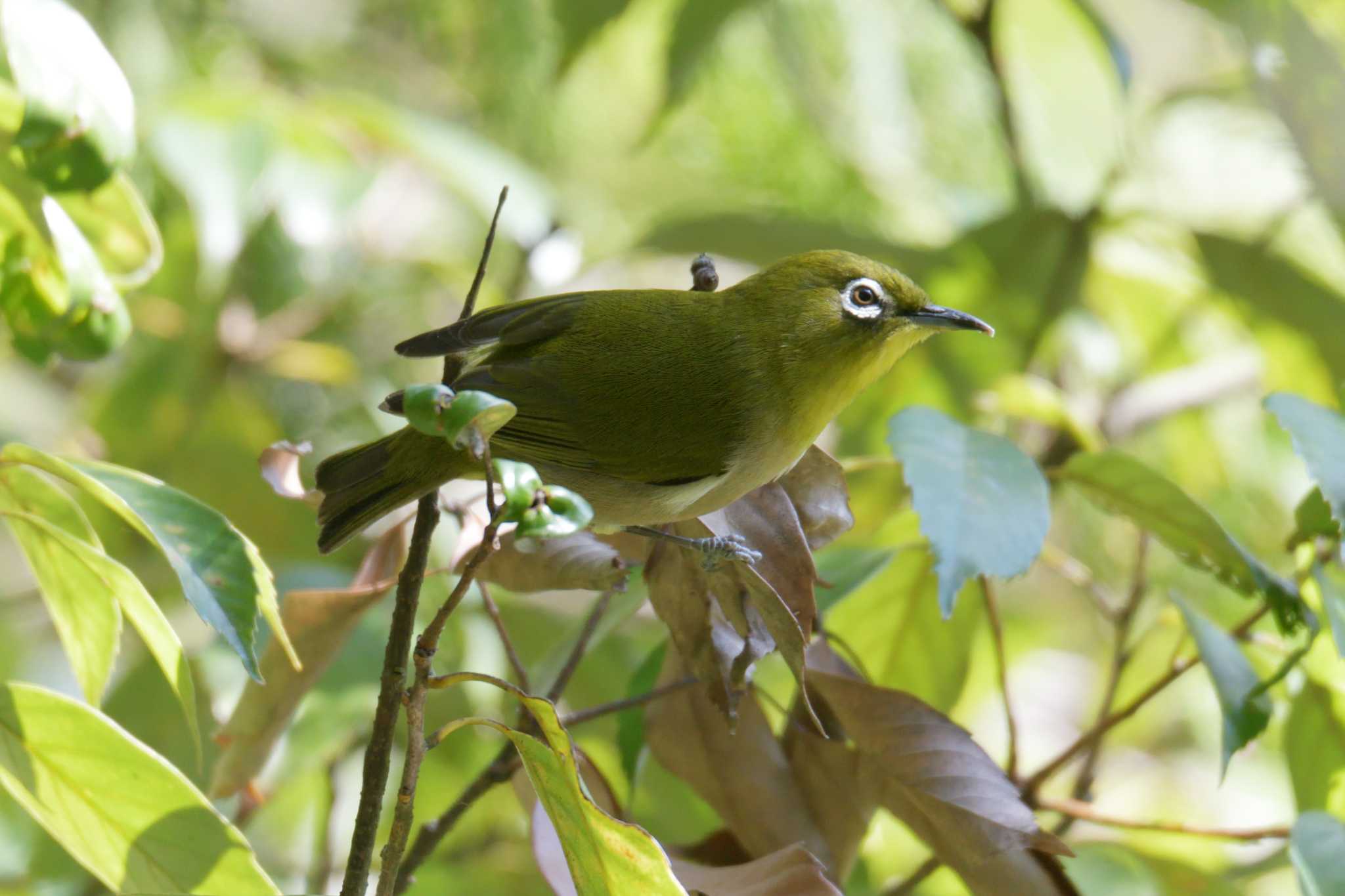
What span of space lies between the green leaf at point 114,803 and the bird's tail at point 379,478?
1.22 ft

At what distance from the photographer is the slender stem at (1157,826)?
→ 128 centimetres

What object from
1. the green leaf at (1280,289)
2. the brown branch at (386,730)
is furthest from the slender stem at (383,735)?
the green leaf at (1280,289)

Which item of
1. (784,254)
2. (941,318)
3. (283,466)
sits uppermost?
(784,254)

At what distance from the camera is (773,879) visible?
1012 mm

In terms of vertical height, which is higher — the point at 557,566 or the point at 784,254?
the point at 784,254

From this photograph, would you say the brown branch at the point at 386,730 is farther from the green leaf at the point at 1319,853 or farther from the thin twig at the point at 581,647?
the green leaf at the point at 1319,853

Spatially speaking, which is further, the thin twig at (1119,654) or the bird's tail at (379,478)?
the thin twig at (1119,654)

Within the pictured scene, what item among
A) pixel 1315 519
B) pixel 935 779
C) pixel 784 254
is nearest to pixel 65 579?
pixel 935 779

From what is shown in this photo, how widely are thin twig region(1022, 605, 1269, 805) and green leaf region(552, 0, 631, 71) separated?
46.2 inches

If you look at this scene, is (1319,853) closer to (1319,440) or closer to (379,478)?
(1319,440)

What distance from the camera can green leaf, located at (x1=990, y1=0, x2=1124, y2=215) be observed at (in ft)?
7.93

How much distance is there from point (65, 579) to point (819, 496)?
2.24 feet

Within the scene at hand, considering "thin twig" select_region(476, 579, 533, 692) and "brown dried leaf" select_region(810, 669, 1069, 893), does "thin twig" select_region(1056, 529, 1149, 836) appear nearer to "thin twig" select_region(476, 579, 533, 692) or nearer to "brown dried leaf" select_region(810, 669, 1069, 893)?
"brown dried leaf" select_region(810, 669, 1069, 893)

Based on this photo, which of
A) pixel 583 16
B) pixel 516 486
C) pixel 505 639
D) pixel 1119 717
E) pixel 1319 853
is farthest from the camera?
pixel 583 16
